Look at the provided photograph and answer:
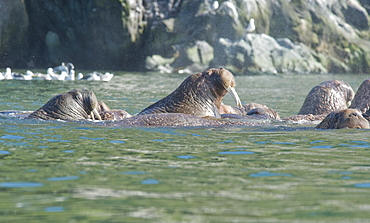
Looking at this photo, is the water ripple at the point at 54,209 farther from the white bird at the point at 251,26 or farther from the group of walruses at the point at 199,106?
the white bird at the point at 251,26

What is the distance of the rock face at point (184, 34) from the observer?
3362cm

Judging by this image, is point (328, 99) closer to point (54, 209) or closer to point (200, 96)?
point (200, 96)

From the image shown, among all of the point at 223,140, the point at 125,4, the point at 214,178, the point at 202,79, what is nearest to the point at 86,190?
the point at 214,178

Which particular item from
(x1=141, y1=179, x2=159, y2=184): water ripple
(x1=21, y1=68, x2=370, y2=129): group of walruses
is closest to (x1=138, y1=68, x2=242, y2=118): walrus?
(x1=21, y1=68, x2=370, y2=129): group of walruses

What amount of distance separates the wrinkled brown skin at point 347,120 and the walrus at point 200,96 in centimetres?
255

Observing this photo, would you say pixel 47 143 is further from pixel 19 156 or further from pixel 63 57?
pixel 63 57

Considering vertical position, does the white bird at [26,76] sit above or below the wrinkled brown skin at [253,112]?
above

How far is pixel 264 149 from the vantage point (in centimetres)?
739

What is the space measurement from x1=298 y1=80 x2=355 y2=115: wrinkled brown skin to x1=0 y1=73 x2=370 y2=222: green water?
220cm

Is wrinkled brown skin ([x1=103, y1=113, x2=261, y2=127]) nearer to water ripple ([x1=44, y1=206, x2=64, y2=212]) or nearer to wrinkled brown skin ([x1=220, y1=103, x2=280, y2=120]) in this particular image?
wrinkled brown skin ([x1=220, y1=103, x2=280, y2=120])

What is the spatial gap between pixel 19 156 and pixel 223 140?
2.66 metres

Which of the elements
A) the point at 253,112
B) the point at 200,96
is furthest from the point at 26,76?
the point at 200,96

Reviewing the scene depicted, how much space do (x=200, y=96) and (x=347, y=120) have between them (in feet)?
10.1

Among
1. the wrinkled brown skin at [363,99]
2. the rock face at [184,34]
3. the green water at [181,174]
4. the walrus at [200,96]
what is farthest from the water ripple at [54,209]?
the rock face at [184,34]
